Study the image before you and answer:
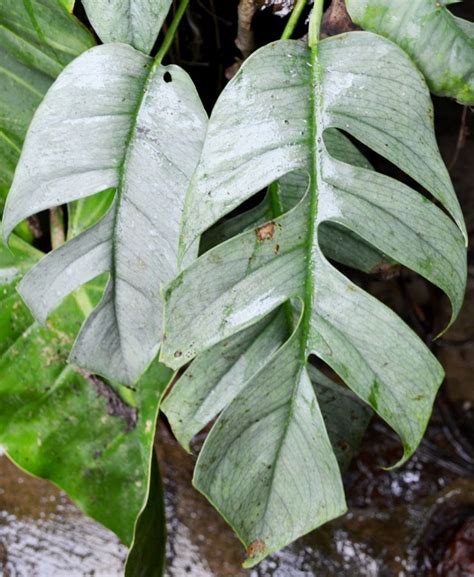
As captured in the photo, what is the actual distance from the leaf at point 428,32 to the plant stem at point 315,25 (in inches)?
2.3

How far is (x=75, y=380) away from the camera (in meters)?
1.36

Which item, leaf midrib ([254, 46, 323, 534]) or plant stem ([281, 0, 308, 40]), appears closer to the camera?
leaf midrib ([254, 46, 323, 534])

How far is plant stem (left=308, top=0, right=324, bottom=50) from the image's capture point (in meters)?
1.06

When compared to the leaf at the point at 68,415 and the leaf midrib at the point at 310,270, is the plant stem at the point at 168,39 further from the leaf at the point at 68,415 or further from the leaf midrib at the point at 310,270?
the leaf at the point at 68,415

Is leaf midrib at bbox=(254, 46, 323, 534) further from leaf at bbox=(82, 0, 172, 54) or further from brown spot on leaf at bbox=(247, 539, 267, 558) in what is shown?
leaf at bbox=(82, 0, 172, 54)

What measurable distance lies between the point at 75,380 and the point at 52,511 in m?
0.60

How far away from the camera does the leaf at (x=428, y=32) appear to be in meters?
1.01

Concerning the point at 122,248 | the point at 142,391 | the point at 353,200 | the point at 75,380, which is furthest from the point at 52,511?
the point at 353,200

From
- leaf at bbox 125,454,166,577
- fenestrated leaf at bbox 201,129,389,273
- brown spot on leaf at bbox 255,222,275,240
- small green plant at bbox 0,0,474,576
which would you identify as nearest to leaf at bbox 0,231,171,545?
leaf at bbox 125,454,166,577

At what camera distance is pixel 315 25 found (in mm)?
1081

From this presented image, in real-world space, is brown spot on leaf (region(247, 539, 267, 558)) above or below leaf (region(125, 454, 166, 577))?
above

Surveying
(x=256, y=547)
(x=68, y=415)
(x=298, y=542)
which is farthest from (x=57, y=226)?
(x=298, y=542)

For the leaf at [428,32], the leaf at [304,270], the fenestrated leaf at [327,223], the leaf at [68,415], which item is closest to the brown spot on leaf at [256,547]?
the leaf at [304,270]

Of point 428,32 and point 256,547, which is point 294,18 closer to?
point 428,32
